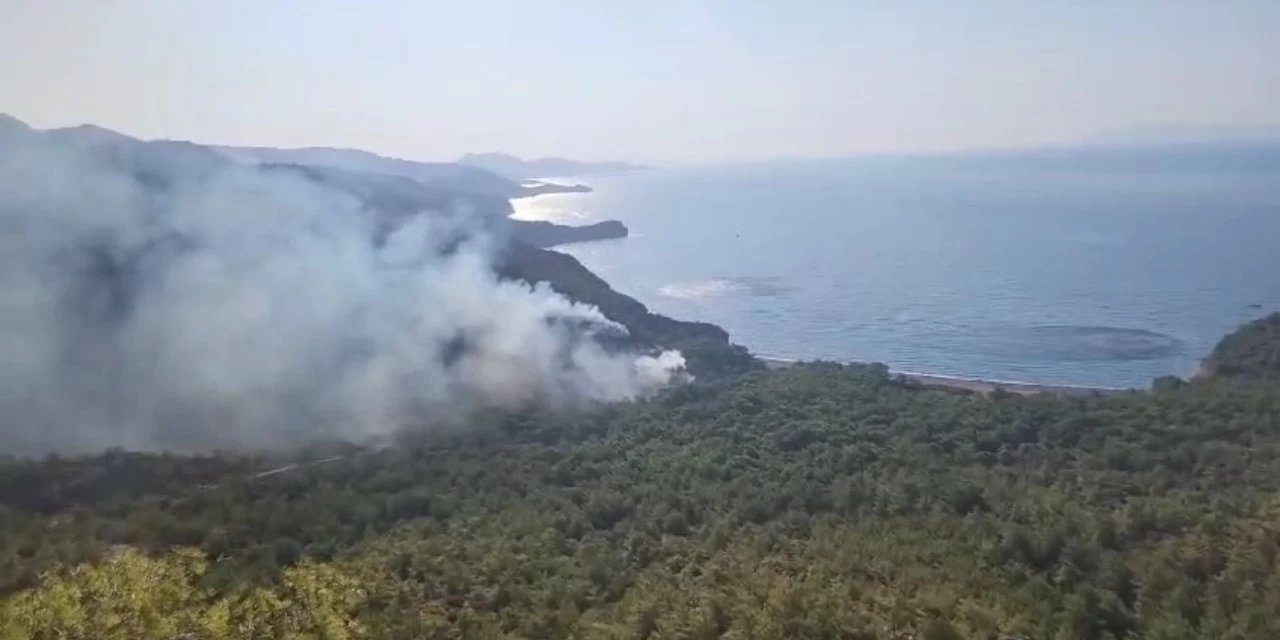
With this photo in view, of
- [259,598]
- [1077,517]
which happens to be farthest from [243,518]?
[1077,517]

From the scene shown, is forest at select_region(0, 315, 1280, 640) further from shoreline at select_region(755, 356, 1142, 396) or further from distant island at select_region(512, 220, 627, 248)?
distant island at select_region(512, 220, 627, 248)

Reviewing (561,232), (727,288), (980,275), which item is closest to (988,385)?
(727,288)

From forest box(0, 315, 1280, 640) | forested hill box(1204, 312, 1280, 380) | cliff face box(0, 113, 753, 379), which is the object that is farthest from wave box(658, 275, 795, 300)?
forest box(0, 315, 1280, 640)

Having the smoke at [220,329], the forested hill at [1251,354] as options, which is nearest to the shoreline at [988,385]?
the forested hill at [1251,354]

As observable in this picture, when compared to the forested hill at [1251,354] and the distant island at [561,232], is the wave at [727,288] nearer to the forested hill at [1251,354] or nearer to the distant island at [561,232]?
the distant island at [561,232]

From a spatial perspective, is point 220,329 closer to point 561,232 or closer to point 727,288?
point 727,288
